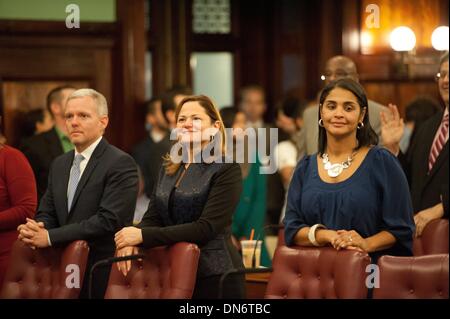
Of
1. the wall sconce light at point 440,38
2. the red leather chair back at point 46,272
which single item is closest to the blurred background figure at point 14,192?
the red leather chair back at point 46,272

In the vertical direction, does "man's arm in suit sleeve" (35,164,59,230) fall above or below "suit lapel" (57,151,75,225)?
below

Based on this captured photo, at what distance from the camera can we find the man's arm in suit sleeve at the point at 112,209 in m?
4.75

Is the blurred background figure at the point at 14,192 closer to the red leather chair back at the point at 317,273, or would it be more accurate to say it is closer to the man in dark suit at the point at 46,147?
the man in dark suit at the point at 46,147

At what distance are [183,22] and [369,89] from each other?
2.22 metres

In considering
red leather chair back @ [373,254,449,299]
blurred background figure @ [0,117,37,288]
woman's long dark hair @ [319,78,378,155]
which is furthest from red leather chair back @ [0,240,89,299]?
red leather chair back @ [373,254,449,299]

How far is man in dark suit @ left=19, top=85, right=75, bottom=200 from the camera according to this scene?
670 cm

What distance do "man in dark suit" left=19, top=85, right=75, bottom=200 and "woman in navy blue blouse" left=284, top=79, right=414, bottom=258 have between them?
261cm

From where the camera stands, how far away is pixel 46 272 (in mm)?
4848

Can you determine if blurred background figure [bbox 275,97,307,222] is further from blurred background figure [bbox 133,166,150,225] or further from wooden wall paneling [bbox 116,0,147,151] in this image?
wooden wall paneling [bbox 116,0,147,151]

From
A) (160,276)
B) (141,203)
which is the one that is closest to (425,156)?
(160,276)

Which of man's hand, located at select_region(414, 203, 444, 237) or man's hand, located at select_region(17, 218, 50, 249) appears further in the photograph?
man's hand, located at select_region(414, 203, 444, 237)

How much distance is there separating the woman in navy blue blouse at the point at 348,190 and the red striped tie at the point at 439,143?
1.06 meters

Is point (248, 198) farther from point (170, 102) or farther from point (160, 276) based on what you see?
point (160, 276)
